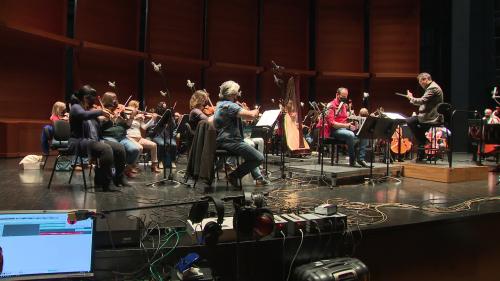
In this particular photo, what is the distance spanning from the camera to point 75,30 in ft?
32.7

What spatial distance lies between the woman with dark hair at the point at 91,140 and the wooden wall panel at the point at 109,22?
591cm

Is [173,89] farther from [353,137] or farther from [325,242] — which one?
[325,242]

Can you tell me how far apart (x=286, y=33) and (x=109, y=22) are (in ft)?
17.7

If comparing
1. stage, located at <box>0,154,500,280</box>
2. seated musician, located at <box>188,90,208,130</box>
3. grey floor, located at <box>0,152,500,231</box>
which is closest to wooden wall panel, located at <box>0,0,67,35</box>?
grey floor, located at <box>0,152,500,231</box>

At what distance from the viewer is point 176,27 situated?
1176 cm

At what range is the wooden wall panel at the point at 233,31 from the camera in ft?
40.6

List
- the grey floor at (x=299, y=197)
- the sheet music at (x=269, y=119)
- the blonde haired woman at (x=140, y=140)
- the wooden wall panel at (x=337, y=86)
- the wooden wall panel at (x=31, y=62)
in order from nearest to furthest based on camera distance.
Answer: the grey floor at (x=299, y=197) → the sheet music at (x=269, y=119) → the blonde haired woman at (x=140, y=140) → the wooden wall panel at (x=31, y=62) → the wooden wall panel at (x=337, y=86)

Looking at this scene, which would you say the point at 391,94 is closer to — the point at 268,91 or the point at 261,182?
the point at 268,91

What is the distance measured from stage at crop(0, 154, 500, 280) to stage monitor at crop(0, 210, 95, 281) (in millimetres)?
258

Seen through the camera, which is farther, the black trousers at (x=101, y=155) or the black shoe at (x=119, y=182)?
the black shoe at (x=119, y=182)

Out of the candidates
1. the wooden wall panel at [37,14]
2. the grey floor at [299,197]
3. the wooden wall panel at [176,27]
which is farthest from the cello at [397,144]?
the wooden wall panel at [37,14]

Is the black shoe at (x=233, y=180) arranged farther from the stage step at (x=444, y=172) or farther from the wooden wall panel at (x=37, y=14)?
the wooden wall panel at (x=37, y=14)

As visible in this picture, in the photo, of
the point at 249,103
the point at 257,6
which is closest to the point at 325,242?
the point at 249,103

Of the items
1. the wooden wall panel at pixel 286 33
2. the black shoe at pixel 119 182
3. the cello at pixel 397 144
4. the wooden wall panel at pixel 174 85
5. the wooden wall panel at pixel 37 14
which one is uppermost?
the wooden wall panel at pixel 286 33
